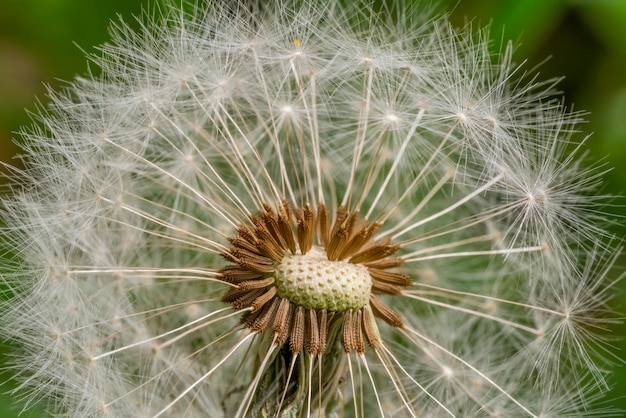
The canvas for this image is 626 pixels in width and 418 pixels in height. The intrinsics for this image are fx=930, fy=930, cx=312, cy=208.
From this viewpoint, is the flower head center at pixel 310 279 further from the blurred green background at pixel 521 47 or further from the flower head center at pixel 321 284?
the blurred green background at pixel 521 47

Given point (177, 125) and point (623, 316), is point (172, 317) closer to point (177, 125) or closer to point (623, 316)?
point (177, 125)

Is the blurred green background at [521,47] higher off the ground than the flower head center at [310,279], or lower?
higher

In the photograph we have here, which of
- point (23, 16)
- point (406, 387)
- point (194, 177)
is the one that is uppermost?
point (23, 16)

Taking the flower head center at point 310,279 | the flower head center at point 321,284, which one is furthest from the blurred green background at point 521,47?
the flower head center at point 321,284

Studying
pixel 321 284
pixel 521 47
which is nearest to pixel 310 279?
pixel 321 284

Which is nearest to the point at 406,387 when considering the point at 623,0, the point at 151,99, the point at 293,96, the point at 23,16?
the point at 293,96

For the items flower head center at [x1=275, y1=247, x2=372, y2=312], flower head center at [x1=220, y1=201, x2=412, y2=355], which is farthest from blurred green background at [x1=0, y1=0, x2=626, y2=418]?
flower head center at [x1=275, y1=247, x2=372, y2=312]
